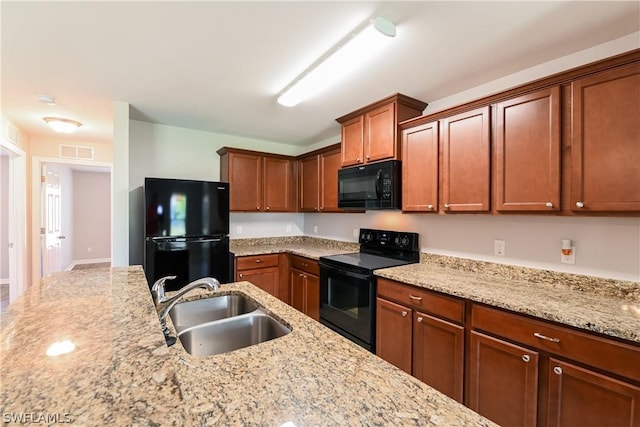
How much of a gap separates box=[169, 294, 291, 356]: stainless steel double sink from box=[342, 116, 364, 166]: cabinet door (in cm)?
187

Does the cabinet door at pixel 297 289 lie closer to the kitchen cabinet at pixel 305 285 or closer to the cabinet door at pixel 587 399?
the kitchen cabinet at pixel 305 285

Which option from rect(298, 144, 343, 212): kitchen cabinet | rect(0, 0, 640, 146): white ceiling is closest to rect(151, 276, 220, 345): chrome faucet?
rect(0, 0, 640, 146): white ceiling

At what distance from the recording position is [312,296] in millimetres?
3166

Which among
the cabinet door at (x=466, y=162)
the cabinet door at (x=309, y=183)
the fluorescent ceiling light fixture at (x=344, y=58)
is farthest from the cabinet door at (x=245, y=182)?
the cabinet door at (x=466, y=162)

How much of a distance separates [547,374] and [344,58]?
6.79ft

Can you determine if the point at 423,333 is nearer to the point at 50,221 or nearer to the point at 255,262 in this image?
the point at 255,262

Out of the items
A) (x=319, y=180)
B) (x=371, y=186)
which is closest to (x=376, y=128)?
(x=371, y=186)

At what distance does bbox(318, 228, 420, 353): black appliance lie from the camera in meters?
2.39

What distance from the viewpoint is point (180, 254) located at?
9.39ft

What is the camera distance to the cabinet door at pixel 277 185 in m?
3.87

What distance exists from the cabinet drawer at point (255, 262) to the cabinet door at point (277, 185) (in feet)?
2.29

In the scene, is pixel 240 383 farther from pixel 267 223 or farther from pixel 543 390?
pixel 267 223

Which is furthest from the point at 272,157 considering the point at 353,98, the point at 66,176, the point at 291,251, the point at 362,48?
the point at 66,176

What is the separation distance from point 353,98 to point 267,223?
2.30 m
